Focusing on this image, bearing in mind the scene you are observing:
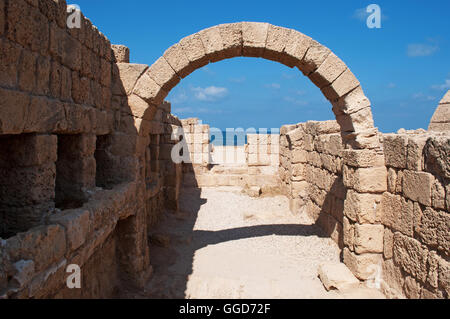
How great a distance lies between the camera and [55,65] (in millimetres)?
3332

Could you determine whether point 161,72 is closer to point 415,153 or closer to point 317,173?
point 415,153

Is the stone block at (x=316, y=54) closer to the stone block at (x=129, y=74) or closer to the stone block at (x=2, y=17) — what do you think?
the stone block at (x=129, y=74)

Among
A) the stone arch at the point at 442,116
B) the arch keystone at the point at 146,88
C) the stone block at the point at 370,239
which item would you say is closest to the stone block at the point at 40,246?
the arch keystone at the point at 146,88

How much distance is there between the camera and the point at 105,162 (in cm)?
527

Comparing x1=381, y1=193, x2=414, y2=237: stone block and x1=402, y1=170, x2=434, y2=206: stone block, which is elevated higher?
x1=402, y1=170, x2=434, y2=206: stone block

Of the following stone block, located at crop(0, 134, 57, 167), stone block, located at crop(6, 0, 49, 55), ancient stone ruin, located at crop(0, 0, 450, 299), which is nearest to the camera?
stone block, located at crop(6, 0, 49, 55)

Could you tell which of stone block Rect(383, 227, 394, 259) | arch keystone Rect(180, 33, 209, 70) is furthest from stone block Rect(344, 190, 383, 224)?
arch keystone Rect(180, 33, 209, 70)

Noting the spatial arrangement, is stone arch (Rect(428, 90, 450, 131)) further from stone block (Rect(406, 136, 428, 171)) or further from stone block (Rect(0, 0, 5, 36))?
stone block (Rect(0, 0, 5, 36))

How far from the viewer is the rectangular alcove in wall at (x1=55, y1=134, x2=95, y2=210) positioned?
4.03m

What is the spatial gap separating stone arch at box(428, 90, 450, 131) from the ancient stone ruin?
2.73 metres

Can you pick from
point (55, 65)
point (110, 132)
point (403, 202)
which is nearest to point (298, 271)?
point (403, 202)

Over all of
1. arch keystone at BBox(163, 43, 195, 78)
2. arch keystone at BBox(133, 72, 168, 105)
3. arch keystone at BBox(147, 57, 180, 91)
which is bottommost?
arch keystone at BBox(133, 72, 168, 105)
